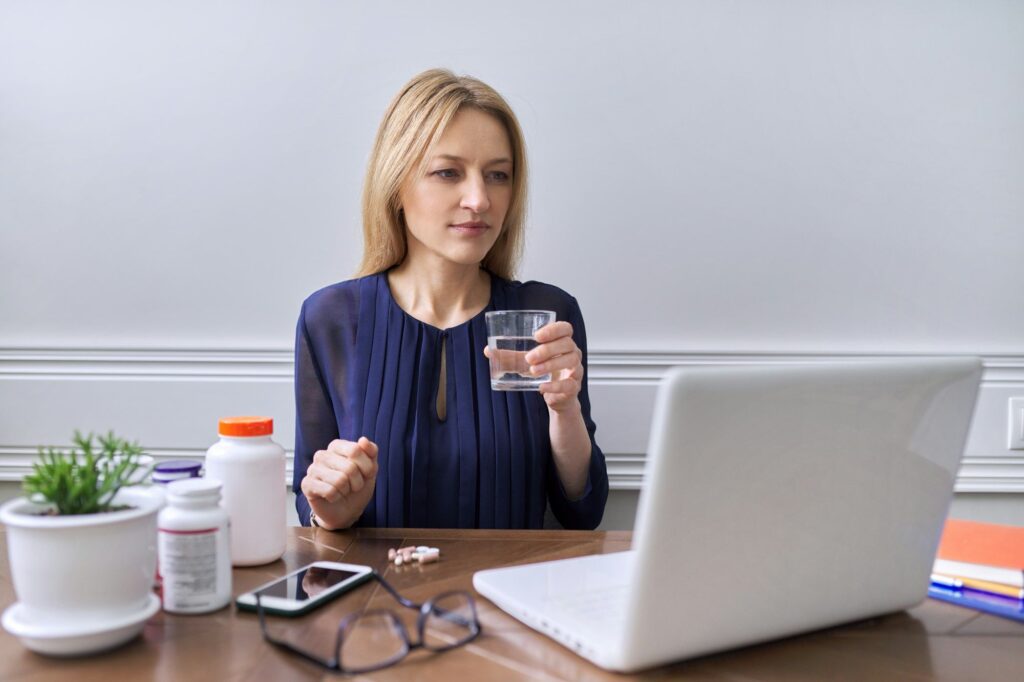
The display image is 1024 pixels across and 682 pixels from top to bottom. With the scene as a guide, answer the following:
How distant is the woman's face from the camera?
1.62 metres

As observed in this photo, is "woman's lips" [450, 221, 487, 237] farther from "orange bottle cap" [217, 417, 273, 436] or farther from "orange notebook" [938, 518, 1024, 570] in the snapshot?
"orange notebook" [938, 518, 1024, 570]

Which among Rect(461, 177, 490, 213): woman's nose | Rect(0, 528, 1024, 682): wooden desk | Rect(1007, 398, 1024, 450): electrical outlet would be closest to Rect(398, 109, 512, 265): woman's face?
Rect(461, 177, 490, 213): woman's nose

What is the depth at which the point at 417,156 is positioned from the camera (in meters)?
1.64

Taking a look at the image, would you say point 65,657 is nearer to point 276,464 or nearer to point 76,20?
point 276,464

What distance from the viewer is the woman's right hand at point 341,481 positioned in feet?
3.94

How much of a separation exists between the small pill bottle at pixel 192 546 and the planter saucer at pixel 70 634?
9 centimetres

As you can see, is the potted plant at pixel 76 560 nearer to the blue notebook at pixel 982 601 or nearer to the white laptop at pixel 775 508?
the white laptop at pixel 775 508

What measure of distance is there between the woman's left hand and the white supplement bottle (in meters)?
0.38

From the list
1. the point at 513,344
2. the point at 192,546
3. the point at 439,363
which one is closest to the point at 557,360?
the point at 513,344

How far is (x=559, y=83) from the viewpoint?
1.91 m

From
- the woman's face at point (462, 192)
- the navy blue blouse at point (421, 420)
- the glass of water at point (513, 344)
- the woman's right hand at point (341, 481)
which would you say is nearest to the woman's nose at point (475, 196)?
the woman's face at point (462, 192)

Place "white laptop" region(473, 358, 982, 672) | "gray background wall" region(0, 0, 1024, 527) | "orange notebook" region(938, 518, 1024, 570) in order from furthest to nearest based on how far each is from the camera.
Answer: "gray background wall" region(0, 0, 1024, 527), "orange notebook" region(938, 518, 1024, 570), "white laptop" region(473, 358, 982, 672)

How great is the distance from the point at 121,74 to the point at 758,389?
1767 mm

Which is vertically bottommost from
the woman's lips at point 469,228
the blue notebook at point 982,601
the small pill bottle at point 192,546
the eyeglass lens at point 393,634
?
the blue notebook at point 982,601
